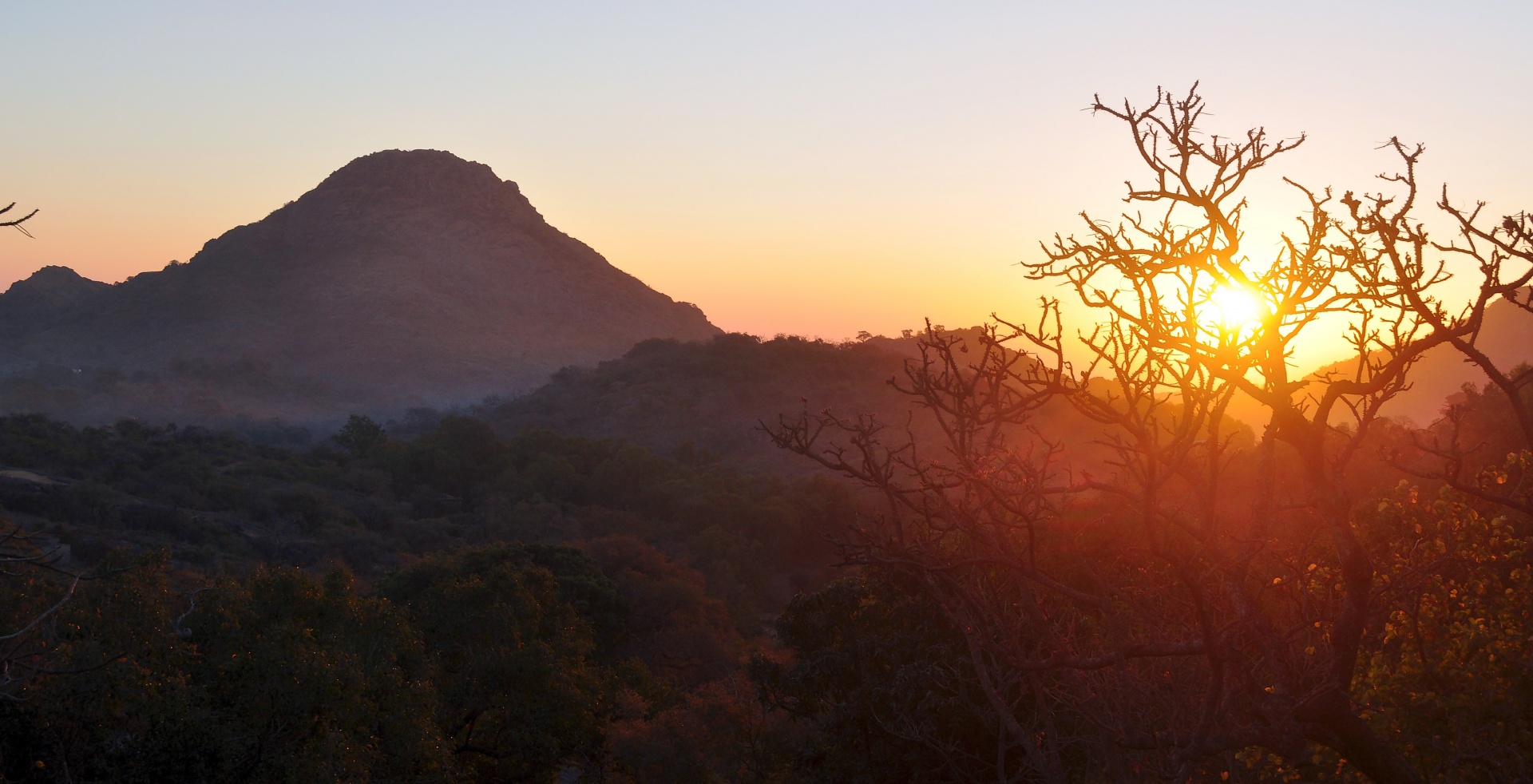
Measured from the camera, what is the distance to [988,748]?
45.3 feet

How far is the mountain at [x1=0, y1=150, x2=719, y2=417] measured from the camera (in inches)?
4466

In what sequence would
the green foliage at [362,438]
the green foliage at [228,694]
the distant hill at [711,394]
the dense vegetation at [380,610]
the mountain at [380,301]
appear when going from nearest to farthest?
1. the green foliage at [228,694]
2. the dense vegetation at [380,610]
3. the green foliage at [362,438]
4. the distant hill at [711,394]
5. the mountain at [380,301]

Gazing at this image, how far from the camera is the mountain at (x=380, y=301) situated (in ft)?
372

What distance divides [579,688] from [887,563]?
1484 centimetres

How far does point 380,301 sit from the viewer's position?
12519 cm

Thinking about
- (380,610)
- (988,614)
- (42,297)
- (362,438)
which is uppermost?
(42,297)

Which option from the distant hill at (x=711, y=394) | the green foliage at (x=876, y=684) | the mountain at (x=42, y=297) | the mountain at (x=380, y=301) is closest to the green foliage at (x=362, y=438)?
the distant hill at (x=711, y=394)

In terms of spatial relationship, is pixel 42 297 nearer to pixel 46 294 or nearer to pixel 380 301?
pixel 46 294

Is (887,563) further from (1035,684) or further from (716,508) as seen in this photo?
(716,508)

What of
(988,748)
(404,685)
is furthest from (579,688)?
(988,748)

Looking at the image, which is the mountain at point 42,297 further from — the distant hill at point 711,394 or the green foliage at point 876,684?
the green foliage at point 876,684

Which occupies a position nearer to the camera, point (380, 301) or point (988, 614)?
point (988, 614)

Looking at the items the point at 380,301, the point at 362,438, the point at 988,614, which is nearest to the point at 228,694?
the point at 988,614

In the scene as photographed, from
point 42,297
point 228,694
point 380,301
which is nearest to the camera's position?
point 228,694
